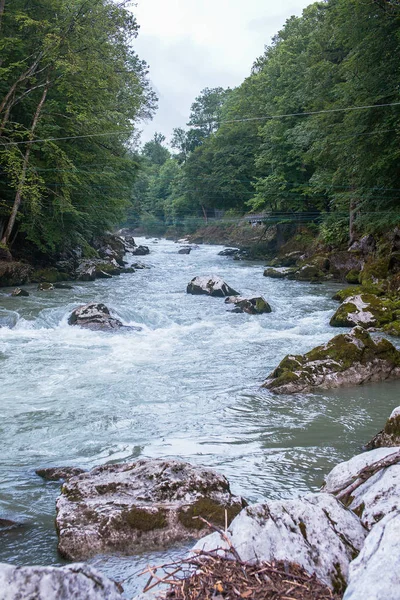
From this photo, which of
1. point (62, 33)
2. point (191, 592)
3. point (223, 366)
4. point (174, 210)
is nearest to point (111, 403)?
point (223, 366)

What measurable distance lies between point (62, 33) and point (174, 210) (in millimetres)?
41138

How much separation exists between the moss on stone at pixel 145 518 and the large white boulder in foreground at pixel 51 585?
1297 millimetres

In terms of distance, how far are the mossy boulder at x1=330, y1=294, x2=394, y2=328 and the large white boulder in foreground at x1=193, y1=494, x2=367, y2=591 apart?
987 centimetres

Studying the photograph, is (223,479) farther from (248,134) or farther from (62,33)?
(248,134)

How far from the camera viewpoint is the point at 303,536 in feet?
9.23

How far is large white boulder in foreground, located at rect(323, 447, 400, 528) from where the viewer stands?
311 cm

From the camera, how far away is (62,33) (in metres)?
19.5

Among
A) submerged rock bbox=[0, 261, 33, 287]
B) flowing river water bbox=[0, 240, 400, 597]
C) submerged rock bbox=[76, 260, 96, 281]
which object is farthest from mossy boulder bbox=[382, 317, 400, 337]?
submerged rock bbox=[76, 260, 96, 281]

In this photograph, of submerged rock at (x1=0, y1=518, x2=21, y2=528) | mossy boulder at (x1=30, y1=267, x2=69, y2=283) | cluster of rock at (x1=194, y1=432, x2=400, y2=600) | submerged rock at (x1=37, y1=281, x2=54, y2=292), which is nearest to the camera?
cluster of rock at (x1=194, y1=432, x2=400, y2=600)

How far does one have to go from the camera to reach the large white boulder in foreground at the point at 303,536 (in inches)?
105

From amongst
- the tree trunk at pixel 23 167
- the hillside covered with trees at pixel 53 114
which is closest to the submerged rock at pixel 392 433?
the hillside covered with trees at pixel 53 114

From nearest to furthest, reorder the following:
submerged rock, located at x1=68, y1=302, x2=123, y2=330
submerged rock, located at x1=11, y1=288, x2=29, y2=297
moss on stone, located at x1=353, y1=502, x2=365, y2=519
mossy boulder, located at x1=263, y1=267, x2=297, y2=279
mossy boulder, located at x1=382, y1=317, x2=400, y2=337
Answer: moss on stone, located at x1=353, y1=502, x2=365, y2=519 → mossy boulder, located at x1=382, y1=317, x2=400, y2=337 → submerged rock, located at x1=68, y1=302, x2=123, y2=330 → submerged rock, located at x1=11, y1=288, x2=29, y2=297 → mossy boulder, located at x1=263, y1=267, x2=297, y2=279

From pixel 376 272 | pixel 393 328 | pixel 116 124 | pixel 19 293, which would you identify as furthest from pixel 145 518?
pixel 116 124

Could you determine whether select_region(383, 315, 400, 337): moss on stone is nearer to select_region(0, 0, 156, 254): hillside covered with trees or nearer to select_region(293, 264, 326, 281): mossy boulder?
select_region(293, 264, 326, 281): mossy boulder
